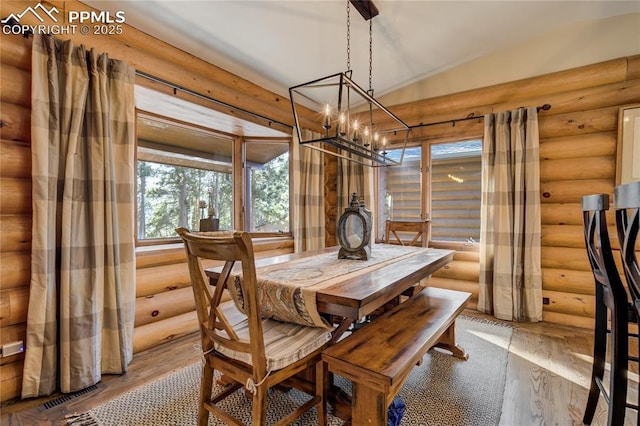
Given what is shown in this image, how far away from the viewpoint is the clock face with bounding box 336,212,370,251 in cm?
209

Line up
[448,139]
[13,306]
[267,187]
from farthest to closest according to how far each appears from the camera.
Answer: [267,187] < [448,139] < [13,306]

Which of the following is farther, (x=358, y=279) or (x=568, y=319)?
(x=568, y=319)

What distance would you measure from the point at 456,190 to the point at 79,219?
3755 mm

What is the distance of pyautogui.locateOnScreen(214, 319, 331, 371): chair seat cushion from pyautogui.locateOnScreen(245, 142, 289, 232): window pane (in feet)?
7.14

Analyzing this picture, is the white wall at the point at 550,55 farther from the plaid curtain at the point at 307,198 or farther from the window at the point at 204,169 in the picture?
the window at the point at 204,169

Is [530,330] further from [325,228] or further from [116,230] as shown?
[116,230]

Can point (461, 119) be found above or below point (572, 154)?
above

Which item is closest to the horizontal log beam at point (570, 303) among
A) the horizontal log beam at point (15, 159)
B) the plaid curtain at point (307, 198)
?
the plaid curtain at point (307, 198)

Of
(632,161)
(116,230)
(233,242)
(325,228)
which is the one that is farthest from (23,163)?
(632,161)

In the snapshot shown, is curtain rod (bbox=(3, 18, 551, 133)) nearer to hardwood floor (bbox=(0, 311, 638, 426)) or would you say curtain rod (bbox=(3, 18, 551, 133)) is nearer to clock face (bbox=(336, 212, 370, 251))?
clock face (bbox=(336, 212, 370, 251))

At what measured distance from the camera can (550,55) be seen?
2.93 meters

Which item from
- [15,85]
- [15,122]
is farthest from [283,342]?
[15,85]

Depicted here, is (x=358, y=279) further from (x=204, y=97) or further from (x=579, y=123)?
(x=579, y=123)

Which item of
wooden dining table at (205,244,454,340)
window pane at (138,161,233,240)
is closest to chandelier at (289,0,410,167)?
wooden dining table at (205,244,454,340)
